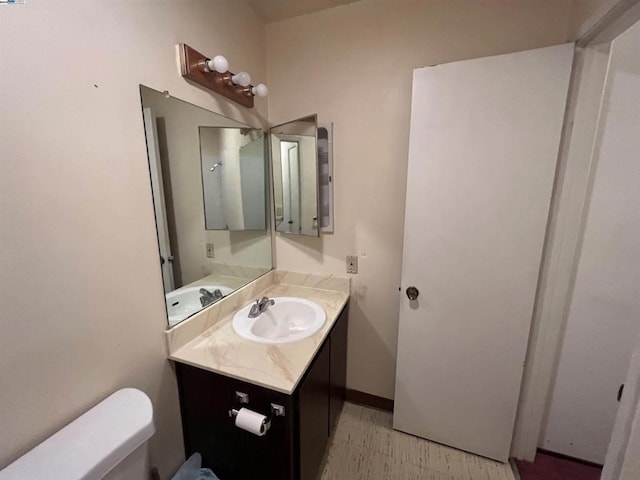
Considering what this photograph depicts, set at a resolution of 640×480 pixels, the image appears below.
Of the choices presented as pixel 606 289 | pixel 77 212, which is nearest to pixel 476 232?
pixel 606 289

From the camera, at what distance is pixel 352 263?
1677mm

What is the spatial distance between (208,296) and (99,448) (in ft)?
2.25

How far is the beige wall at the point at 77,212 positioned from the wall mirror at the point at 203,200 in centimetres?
7

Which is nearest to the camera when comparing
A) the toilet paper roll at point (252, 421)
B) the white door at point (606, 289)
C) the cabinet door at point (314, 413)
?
the toilet paper roll at point (252, 421)

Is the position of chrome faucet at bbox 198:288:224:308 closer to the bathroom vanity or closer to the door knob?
the bathroom vanity

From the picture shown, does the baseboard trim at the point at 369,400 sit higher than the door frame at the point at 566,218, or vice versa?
the door frame at the point at 566,218

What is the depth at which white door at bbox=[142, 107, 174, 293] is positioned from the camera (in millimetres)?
976

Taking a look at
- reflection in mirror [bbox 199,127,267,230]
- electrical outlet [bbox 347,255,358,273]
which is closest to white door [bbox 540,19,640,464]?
electrical outlet [bbox 347,255,358,273]

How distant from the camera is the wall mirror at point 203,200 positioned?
106cm

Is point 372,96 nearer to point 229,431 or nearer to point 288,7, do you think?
point 288,7

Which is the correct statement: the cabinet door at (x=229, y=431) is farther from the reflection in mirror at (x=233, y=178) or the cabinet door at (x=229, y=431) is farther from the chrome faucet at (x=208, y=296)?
the reflection in mirror at (x=233, y=178)

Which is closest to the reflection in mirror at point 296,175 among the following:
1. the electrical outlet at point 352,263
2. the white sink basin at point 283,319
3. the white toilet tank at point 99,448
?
the electrical outlet at point 352,263

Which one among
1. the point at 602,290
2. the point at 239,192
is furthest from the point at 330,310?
the point at 602,290

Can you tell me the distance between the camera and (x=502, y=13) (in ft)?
4.00
